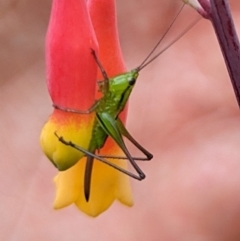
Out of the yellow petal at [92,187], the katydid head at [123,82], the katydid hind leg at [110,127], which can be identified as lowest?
the yellow petal at [92,187]

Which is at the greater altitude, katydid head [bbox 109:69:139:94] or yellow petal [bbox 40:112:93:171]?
katydid head [bbox 109:69:139:94]

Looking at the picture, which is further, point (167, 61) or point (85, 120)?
point (167, 61)

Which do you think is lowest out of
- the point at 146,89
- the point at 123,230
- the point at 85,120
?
the point at 123,230

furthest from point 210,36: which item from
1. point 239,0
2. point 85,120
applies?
point 85,120

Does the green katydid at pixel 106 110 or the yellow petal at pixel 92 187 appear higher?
the green katydid at pixel 106 110

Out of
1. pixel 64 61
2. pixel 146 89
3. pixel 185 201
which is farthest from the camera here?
pixel 146 89

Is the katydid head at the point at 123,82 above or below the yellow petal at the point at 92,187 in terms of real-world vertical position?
above

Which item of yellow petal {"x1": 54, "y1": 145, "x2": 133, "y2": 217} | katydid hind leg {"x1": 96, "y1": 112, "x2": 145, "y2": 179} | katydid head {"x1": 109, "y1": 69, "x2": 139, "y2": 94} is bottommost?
yellow petal {"x1": 54, "y1": 145, "x2": 133, "y2": 217}

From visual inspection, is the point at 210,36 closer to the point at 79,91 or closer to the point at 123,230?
the point at 123,230
